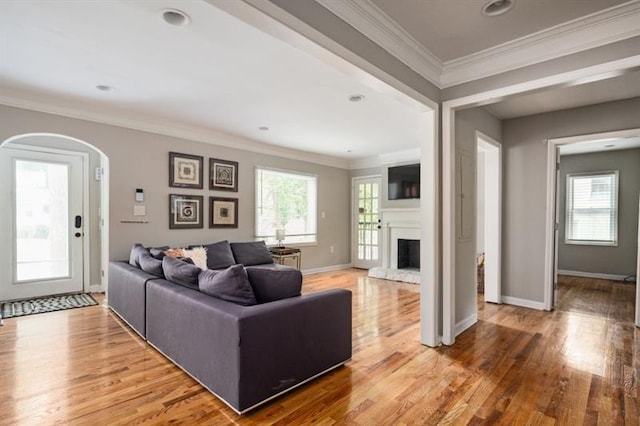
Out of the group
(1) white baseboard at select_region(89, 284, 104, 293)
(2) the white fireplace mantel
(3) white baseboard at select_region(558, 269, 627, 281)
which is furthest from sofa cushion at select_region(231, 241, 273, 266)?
(3) white baseboard at select_region(558, 269, 627, 281)

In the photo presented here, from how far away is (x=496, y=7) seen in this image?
2.11 metres

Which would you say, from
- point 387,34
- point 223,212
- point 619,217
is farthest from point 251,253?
point 619,217

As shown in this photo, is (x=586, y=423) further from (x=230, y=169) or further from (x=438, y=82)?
(x=230, y=169)

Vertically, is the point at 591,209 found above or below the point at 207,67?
below

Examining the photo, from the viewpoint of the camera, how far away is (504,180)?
171 inches

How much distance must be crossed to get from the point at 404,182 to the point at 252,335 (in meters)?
5.27

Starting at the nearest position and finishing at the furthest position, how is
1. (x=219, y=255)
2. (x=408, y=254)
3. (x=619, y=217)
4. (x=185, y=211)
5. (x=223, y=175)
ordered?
(x=219, y=255), (x=185, y=211), (x=223, y=175), (x=619, y=217), (x=408, y=254)

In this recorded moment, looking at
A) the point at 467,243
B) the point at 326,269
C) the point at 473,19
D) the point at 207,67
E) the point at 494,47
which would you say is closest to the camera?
the point at 473,19

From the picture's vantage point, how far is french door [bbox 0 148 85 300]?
4.21 meters

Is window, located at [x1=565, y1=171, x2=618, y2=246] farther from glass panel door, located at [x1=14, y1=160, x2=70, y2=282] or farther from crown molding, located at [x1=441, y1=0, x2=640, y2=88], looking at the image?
glass panel door, located at [x1=14, y1=160, x2=70, y2=282]

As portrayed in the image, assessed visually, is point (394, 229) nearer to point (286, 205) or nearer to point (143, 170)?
point (286, 205)

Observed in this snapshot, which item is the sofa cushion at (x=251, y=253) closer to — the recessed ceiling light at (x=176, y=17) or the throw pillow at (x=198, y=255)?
the throw pillow at (x=198, y=255)

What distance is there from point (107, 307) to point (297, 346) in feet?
10.4

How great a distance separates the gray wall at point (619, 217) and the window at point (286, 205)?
4598mm
